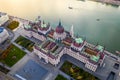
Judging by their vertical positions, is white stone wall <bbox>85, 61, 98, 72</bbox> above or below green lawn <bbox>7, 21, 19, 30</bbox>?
below

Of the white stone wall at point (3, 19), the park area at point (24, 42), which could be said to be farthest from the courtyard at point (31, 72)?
the white stone wall at point (3, 19)

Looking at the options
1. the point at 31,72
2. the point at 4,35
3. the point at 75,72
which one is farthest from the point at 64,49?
the point at 4,35

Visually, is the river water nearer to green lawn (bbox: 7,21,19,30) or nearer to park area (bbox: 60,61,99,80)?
green lawn (bbox: 7,21,19,30)

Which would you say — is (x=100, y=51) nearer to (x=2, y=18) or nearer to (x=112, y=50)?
(x=112, y=50)

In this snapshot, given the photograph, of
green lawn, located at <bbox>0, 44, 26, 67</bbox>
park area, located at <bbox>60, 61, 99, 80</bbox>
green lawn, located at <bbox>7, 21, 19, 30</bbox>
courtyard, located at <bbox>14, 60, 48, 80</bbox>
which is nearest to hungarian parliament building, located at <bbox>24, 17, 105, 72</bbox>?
park area, located at <bbox>60, 61, 99, 80</bbox>

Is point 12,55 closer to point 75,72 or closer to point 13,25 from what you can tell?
point 13,25
